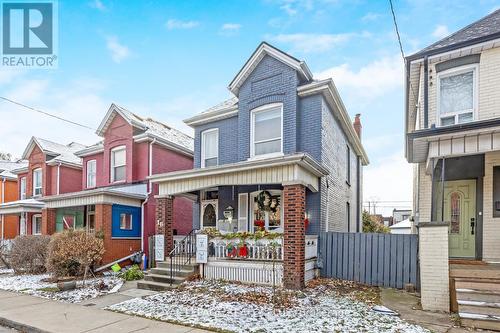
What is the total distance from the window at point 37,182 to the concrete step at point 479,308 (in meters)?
24.5

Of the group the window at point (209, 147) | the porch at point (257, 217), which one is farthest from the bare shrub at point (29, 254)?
the window at point (209, 147)

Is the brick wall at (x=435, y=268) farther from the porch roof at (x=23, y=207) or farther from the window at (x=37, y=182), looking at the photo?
the window at (x=37, y=182)

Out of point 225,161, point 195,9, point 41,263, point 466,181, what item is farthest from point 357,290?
point 41,263

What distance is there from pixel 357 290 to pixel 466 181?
4.40 m

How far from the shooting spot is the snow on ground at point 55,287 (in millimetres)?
9164

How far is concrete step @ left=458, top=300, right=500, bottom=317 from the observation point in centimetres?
603

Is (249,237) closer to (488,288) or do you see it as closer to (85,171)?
(488,288)

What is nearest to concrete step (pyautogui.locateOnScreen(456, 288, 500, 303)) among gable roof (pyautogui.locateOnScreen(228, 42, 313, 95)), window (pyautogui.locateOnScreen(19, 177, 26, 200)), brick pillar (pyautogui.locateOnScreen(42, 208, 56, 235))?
gable roof (pyautogui.locateOnScreen(228, 42, 313, 95))

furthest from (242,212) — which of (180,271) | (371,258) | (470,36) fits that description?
(470,36)

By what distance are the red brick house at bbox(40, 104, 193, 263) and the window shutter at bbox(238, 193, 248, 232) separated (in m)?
4.94

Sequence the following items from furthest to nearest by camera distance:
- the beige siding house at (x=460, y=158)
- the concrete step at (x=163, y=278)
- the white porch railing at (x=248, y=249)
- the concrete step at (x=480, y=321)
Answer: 1. the concrete step at (x=163, y=278)
2. the white porch railing at (x=248, y=249)
3. the beige siding house at (x=460, y=158)
4. the concrete step at (x=480, y=321)

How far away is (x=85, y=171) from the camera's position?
19.3 meters

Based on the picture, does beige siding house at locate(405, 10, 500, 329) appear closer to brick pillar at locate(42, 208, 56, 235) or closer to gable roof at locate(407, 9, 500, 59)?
gable roof at locate(407, 9, 500, 59)

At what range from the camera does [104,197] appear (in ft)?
45.6
